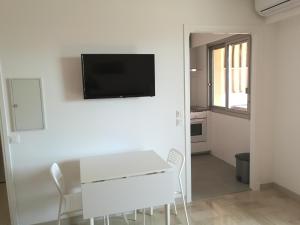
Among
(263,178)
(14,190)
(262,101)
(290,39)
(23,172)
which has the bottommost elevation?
(263,178)

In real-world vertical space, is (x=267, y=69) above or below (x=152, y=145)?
above

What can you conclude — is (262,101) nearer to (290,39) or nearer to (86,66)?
(290,39)

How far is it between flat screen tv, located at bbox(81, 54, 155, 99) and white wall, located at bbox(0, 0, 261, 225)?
0.41 ft

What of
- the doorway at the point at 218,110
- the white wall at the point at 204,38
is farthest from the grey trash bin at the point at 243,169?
the white wall at the point at 204,38

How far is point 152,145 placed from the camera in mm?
3223

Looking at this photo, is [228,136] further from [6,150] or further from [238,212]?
[6,150]

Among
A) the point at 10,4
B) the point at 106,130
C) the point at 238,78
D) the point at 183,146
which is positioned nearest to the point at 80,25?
the point at 10,4

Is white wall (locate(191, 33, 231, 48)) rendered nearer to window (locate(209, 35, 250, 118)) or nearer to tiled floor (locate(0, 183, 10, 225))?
window (locate(209, 35, 250, 118))

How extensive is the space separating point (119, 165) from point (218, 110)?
306 cm

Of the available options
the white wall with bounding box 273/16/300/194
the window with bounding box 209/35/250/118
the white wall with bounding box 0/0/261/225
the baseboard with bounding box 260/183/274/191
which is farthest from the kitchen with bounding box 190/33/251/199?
the white wall with bounding box 0/0/261/225

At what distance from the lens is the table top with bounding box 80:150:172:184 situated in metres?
2.38

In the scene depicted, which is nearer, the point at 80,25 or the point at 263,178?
the point at 80,25

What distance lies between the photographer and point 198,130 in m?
5.32

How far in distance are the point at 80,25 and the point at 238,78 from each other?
292 centimetres
